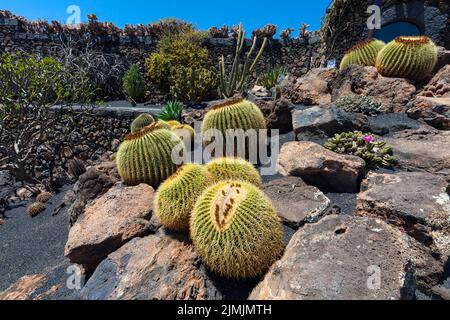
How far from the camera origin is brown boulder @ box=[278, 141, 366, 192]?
3.18 m

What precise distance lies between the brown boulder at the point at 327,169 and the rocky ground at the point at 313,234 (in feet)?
0.04

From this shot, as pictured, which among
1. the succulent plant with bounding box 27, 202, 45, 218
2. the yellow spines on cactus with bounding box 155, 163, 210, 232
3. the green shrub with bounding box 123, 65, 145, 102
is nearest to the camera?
the yellow spines on cactus with bounding box 155, 163, 210, 232

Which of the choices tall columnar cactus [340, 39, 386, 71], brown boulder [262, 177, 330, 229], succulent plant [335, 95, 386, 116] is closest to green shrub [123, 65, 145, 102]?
tall columnar cactus [340, 39, 386, 71]

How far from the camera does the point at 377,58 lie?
5.90 metres

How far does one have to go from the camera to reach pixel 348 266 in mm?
1822

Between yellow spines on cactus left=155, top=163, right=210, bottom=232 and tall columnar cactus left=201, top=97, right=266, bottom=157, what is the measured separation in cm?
150

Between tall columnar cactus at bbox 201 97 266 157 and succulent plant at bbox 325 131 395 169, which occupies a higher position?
tall columnar cactus at bbox 201 97 266 157

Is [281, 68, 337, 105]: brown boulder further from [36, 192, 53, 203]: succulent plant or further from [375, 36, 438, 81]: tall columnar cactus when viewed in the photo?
[36, 192, 53, 203]: succulent plant

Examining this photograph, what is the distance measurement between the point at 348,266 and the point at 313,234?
1.19 feet

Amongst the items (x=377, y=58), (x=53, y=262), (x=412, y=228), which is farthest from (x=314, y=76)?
(x=53, y=262)

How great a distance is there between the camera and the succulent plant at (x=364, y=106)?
499 centimetres

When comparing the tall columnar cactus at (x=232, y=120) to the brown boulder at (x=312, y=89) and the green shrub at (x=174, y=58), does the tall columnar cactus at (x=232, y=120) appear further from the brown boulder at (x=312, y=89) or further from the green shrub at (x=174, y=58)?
the green shrub at (x=174, y=58)

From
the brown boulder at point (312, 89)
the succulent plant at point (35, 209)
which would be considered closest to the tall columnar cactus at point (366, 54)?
the brown boulder at point (312, 89)
